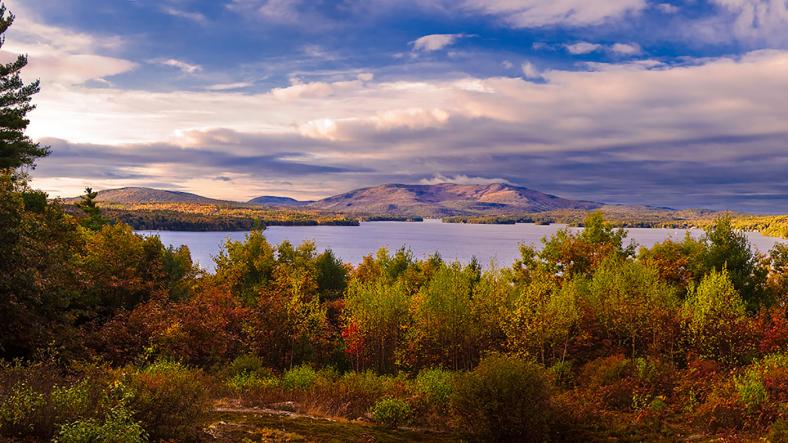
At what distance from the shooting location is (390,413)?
1862 centimetres

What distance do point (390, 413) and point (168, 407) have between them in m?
8.75

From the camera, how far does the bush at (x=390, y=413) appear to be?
61.1 feet

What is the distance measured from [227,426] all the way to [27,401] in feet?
20.0

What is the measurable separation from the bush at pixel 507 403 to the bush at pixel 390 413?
2566 mm

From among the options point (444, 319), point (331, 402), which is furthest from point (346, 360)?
point (331, 402)

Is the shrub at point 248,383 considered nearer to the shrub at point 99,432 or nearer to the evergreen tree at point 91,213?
the shrub at point 99,432

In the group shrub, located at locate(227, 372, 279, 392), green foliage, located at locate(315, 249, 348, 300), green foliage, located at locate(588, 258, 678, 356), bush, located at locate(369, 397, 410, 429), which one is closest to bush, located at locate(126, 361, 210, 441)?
bush, located at locate(369, 397, 410, 429)

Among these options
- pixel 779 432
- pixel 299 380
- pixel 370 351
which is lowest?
pixel 370 351

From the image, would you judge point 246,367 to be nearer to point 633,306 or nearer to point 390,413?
point 390,413

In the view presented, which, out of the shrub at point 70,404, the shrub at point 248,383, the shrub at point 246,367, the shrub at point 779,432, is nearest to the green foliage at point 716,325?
the shrub at point 779,432

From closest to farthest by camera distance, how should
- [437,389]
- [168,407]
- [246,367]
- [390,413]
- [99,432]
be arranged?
[99,432], [168,407], [390,413], [437,389], [246,367]

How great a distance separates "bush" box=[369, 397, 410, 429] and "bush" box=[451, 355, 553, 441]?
101 inches

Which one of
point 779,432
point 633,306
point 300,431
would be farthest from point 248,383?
point 633,306

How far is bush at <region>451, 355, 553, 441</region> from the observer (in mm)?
16609
